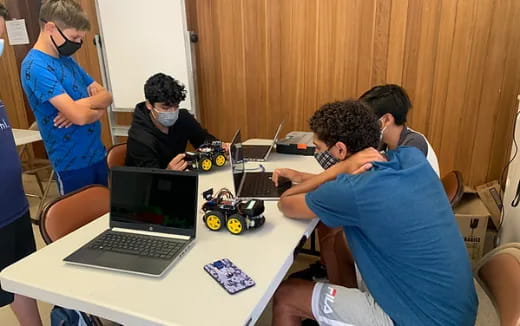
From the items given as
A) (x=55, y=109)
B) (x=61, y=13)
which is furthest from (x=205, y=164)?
(x=61, y=13)

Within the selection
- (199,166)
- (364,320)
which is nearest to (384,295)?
(364,320)

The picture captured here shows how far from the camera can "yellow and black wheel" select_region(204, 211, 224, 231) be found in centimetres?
134

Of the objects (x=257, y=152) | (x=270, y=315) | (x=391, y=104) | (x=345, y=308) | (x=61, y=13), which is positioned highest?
(x=61, y=13)

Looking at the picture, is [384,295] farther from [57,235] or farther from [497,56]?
[497,56]

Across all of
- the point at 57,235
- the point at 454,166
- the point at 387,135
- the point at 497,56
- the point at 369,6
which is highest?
the point at 369,6

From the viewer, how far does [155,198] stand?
1.27m

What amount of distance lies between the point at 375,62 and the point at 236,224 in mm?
1907

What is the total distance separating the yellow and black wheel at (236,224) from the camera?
1.31 m

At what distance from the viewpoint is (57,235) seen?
1.41 m

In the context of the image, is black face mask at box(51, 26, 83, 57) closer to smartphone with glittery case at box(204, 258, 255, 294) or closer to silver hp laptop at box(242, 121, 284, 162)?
silver hp laptop at box(242, 121, 284, 162)

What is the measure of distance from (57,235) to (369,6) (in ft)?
7.73

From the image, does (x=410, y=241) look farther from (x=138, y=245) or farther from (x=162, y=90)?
(x=162, y=90)

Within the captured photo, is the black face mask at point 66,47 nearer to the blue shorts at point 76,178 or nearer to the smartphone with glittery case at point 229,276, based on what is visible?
the blue shorts at point 76,178

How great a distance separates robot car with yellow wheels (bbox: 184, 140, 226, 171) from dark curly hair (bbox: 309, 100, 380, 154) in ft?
2.46
